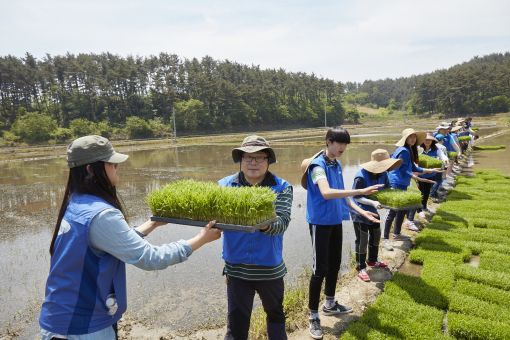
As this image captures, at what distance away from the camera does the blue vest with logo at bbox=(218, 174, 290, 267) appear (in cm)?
331

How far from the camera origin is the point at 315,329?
437 cm

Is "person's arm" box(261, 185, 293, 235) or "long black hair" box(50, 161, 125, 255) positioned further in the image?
"person's arm" box(261, 185, 293, 235)

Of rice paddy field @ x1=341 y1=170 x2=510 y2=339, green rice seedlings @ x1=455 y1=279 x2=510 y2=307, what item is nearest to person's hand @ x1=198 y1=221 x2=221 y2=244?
rice paddy field @ x1=341 y1=170 x2=510 y2=339

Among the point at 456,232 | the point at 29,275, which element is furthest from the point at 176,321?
the point at 456,232

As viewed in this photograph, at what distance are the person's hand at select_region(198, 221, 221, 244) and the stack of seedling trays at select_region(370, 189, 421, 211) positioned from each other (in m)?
3.94

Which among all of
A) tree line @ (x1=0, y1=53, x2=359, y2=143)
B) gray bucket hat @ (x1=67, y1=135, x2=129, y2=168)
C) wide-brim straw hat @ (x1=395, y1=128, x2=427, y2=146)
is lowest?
wide-brim straw hat @ (x1=395, y1=128, x2=427, y2=146)

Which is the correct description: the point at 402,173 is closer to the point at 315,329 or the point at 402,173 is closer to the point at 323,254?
the point at 323,254

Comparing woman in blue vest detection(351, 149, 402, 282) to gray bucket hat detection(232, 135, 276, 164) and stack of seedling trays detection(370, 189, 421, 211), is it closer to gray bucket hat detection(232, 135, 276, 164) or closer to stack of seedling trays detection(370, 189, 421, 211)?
stack of seedling trays detection(370, 189, 421, 211)

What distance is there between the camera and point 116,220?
7.41 feet

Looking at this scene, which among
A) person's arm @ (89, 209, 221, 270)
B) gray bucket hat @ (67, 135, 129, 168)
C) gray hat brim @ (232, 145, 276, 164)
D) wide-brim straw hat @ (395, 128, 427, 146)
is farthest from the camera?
wide-brim straw hat @ (395, 128, 427, 146)

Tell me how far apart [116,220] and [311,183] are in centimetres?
281

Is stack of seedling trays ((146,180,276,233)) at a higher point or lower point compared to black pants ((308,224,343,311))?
higher

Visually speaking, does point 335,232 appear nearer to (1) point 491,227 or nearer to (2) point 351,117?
(1) point 491,227

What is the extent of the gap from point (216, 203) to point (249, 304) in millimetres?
1175
